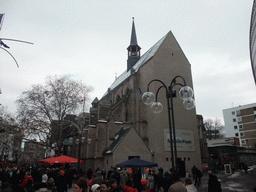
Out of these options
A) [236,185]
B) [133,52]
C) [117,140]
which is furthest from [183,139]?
[133,52]

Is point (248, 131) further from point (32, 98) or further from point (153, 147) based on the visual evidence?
point (32, 98)

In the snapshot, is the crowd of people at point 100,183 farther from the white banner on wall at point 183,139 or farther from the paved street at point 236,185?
the white banner on wall at point 183,139

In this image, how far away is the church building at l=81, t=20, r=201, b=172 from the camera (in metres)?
22.9

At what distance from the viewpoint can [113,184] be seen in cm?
566

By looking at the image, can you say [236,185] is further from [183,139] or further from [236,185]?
[183,139]

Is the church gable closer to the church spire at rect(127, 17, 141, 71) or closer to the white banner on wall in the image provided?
the white banner on wall

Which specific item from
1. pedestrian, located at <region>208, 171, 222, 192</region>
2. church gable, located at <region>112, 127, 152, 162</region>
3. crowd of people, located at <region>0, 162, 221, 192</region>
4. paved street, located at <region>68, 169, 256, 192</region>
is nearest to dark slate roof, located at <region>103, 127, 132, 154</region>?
church gable, located at <region>112, 127, 152, 162</region>

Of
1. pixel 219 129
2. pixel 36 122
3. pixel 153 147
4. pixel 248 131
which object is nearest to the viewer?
pixel 153 147

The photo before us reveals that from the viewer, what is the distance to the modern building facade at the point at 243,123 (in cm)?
6362

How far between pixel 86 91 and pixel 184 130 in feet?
53.1

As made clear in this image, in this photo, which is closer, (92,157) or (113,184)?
(113,184)

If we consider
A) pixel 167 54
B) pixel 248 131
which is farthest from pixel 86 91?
pixel 248 131

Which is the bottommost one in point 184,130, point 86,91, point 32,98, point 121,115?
point 184,130

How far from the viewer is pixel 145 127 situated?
2675 centimetres
